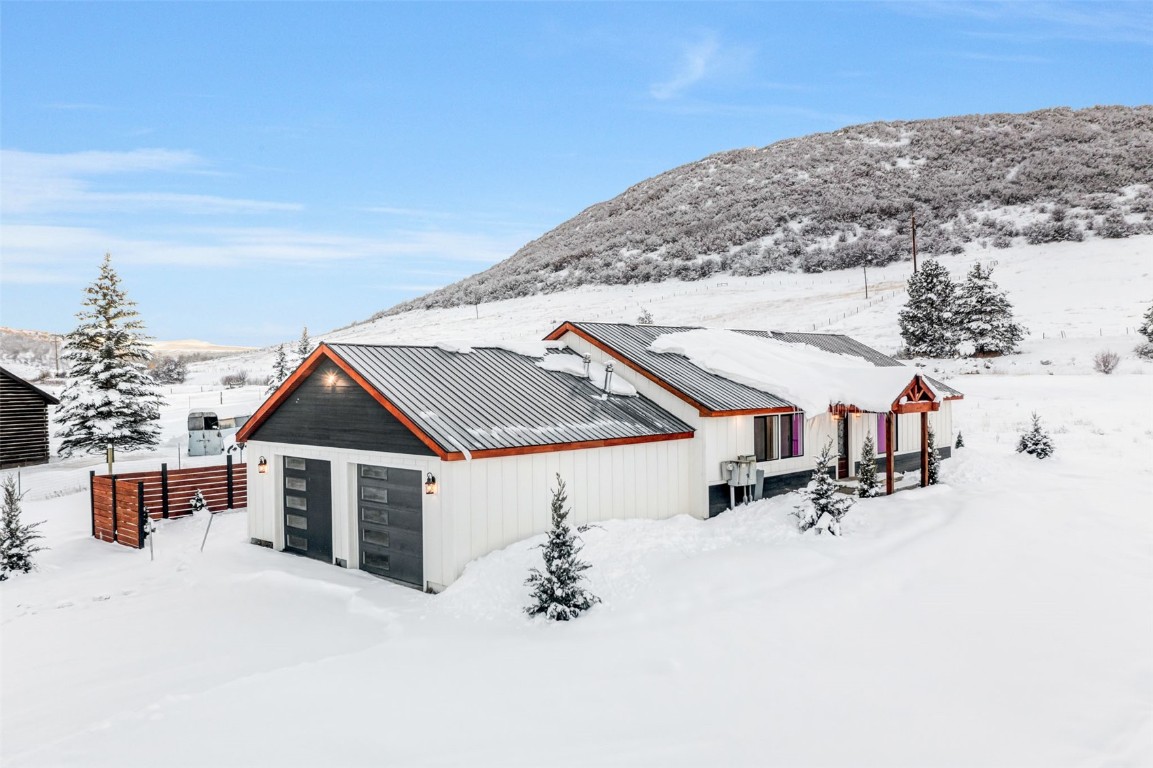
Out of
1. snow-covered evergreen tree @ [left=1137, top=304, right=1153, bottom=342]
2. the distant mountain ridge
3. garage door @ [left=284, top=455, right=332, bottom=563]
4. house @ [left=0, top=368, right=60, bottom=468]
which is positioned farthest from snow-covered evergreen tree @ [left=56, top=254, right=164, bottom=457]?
the distant mountain ridge

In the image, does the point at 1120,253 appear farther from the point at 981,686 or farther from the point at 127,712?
the point at 127,712

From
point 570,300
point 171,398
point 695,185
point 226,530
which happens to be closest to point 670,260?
point 570,300

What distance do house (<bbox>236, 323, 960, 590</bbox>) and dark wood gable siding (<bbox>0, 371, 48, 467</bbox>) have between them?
18353mm

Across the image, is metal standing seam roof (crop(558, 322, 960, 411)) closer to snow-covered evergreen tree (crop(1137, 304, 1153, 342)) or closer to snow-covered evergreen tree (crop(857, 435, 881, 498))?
snow-covered evergreen tree (crop(857, 435, 881, 498))

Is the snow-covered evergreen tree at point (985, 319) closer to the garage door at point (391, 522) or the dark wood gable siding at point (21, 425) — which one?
the garage door at point (391, 522)

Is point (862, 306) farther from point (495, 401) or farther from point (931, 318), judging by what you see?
point (495, 401)

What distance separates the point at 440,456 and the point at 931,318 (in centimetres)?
3385

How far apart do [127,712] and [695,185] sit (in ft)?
308

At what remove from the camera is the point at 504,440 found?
11398 mm

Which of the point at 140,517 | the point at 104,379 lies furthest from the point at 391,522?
the point at 104,379

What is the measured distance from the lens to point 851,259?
60.7 m

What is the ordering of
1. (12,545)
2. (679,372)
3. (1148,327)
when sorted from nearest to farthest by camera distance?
(12,545), (679,372), (1148,327)

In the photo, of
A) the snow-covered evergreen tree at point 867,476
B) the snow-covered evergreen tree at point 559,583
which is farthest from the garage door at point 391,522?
the snow-covered evergreen tree at point 867,476

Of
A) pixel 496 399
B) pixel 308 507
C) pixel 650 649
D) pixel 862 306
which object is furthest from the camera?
pixel 862 306
